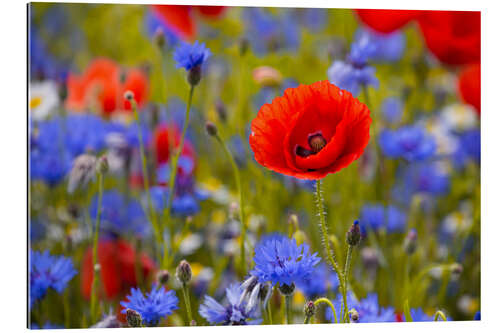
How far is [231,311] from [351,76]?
54 cm

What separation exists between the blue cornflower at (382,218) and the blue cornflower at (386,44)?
1.15ft

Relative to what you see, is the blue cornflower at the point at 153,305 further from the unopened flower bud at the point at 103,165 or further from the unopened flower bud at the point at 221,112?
the unopened flower bud at the point at 221,112

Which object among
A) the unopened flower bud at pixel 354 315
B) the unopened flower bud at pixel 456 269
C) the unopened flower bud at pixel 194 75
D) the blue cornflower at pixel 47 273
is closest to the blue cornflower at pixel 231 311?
the unopened flower bud at pixel 354 315

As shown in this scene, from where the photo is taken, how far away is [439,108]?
1.77 metres

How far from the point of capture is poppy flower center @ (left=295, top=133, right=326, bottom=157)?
44.2 inches

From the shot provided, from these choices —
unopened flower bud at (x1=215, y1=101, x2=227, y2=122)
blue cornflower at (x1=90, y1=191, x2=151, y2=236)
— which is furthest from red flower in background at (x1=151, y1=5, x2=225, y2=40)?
blue cornflower at (x1=90, y1=191, x2=151, y2=236)

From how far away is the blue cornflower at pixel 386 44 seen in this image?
5.47 ft

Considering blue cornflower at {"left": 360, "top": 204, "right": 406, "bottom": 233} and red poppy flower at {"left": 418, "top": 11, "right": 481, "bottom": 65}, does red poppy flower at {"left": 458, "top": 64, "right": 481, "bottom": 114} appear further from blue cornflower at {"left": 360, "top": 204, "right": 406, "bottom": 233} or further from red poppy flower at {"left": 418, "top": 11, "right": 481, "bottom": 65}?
blue cornflower at {"left": 360, "top": 204, "right": 406, "bottom": 233}

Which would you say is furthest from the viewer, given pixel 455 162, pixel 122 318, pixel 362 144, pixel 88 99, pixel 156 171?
pixel 455 162

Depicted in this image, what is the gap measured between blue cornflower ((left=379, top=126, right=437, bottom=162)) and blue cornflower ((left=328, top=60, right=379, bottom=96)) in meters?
0.20

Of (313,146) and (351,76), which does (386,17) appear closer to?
(351,76)
